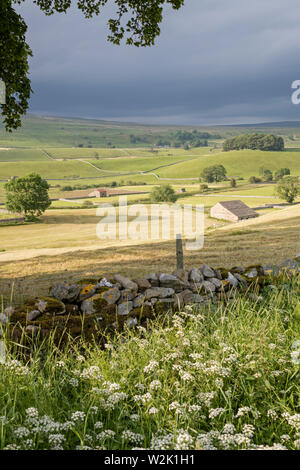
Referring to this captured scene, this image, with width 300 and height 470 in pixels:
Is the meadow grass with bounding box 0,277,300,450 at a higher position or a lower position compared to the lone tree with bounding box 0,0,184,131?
lower

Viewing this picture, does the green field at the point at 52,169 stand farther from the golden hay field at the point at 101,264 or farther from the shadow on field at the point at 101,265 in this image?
the shadow on field at the point at 101,265

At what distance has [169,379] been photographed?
13.4 feet

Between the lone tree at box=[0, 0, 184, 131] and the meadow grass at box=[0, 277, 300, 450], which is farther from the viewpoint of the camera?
the lone tree at box=[0, 0, 184, 131]

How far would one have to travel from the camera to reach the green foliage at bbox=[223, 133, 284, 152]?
146 metres

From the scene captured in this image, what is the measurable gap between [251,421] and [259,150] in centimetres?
15077

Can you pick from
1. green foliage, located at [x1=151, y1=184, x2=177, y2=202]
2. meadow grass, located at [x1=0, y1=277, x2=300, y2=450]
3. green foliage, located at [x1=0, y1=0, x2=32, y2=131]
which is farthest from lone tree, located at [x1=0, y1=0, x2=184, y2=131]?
green foliage, located at [x1=151, y1=184, x2=177, y2=202]

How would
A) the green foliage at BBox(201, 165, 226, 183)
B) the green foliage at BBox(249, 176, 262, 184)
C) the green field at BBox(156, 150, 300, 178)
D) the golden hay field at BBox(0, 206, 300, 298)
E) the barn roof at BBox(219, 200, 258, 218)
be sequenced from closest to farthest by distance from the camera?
the golden hay field at BBox(0, 206, 300, 298) < the barn roof at BBox(219, 200, 258, 218) < the green foliage at BBox(201, 165, 226, 183) < the green foliage at BBox(249, 176, 262, 184) < the green field at BBox(156, 150, 300, 178)

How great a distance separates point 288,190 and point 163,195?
25459 mm

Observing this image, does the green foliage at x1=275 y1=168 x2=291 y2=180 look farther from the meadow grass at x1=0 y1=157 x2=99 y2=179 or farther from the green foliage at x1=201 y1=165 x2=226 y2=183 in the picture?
the meadow grass at x1=0 y1=157 x2=99 y2=179

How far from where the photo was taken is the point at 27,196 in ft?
183

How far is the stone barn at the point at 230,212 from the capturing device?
53.3 metres

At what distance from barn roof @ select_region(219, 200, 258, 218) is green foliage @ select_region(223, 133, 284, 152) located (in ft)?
323

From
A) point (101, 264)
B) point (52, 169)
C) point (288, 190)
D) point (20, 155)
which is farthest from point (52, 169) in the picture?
Result: point (101, 264)

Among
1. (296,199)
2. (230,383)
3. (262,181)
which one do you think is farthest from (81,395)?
(262,181)
